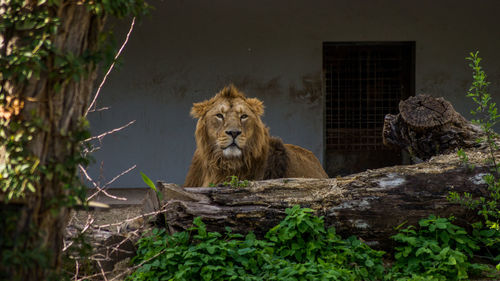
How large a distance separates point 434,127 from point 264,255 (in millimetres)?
2143

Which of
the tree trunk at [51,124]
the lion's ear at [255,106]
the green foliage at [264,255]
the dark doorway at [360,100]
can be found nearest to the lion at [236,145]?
the lion's ear at [255,106]

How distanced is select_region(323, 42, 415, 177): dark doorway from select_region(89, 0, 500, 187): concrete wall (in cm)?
57

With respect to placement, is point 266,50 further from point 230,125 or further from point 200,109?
point 230,125

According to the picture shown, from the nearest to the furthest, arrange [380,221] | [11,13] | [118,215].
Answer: [11,13], [380,221], [118,215]

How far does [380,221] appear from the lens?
4.50m

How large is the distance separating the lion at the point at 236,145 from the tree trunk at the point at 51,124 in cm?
330

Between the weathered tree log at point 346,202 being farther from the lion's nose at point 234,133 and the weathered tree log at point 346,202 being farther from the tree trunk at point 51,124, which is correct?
the tree trunk at point 51,124

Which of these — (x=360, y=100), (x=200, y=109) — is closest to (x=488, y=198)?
(x=200, y=109)

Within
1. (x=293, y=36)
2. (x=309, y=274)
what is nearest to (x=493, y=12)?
(x=293, y=36)

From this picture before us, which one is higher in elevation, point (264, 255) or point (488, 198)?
point (488, 198)

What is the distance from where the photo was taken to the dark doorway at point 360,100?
10.1m

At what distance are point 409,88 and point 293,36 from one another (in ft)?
6.27

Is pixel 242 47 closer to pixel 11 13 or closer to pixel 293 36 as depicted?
pixel 293 36

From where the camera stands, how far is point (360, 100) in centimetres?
1042
